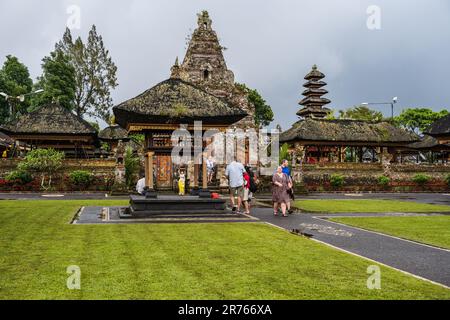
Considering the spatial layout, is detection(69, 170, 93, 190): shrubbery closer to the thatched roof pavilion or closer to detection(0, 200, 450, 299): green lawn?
detection(0, 200, 450, 299): green lawn

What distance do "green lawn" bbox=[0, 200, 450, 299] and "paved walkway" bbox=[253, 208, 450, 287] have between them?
0.54 meters

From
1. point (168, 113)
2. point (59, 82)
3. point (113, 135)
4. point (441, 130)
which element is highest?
point (59, 82)

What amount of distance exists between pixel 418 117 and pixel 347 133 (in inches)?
1620

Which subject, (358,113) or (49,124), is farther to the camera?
(358,113)

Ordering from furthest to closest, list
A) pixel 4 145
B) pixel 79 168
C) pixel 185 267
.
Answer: pixel 4 145, pixel 79 168, pixel 185 267

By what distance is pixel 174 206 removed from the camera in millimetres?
17469

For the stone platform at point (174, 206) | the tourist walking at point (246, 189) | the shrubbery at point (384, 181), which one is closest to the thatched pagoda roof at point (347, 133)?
the shrubbery at point (384, 181)

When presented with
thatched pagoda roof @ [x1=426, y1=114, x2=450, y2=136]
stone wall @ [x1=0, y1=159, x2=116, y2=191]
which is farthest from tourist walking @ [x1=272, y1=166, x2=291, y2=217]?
thatched pagoda roof @ [x1=426, y1=114, x2=450, y2=136]

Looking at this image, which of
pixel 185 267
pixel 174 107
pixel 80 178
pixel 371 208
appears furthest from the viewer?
pixel 80 178

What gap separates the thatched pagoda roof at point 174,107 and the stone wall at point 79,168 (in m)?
15.3

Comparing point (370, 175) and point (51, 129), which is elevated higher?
point (51, 129)

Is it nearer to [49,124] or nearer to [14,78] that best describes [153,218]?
[49,124]

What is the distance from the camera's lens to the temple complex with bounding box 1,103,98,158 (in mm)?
39197

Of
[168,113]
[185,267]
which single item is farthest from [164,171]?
[185,267]
